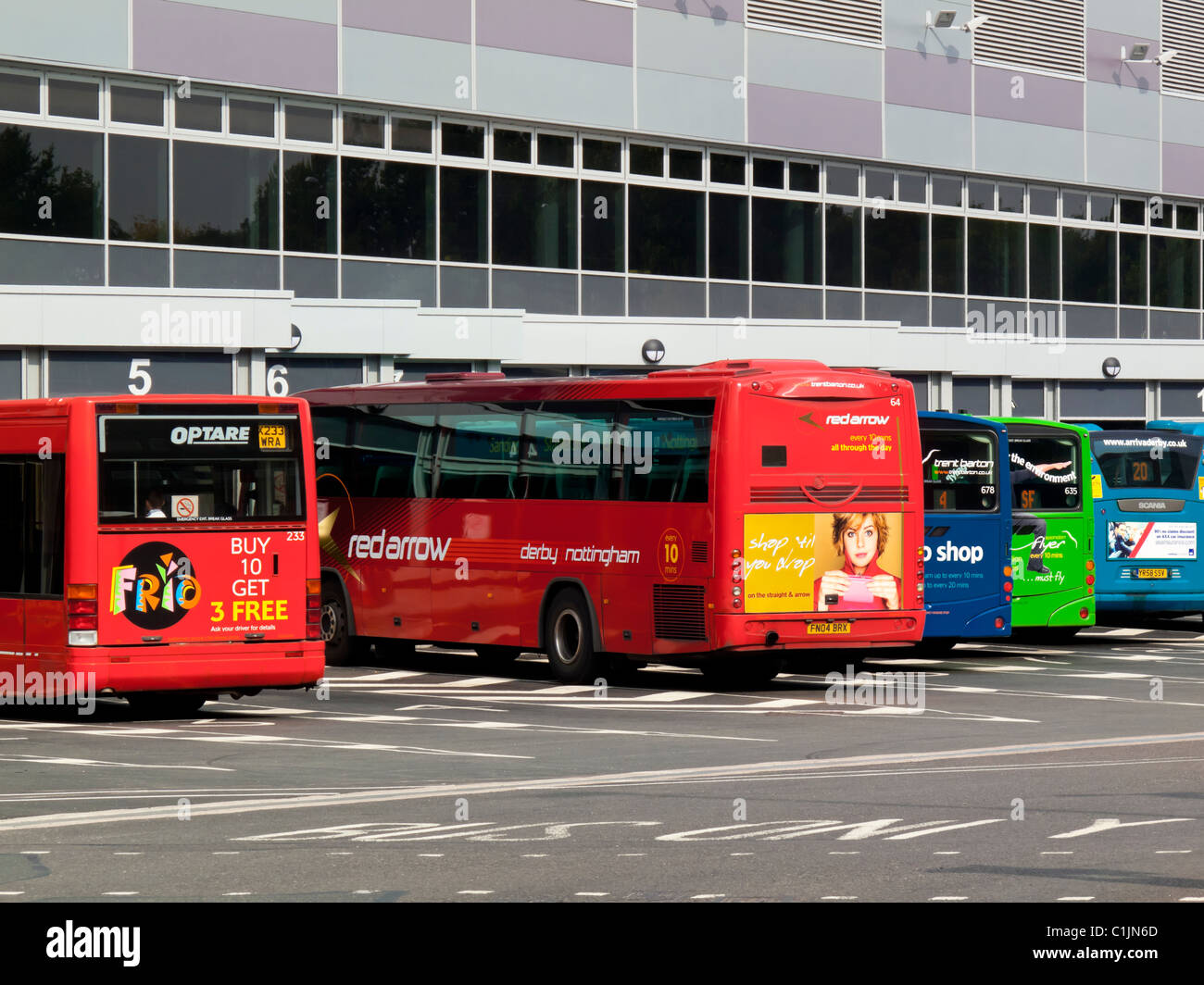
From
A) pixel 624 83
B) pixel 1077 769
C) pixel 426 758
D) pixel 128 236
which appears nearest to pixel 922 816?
pixel 1077 769

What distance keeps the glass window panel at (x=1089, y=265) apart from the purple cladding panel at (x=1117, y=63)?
316 centimetres

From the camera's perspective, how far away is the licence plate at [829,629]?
21.3 metres

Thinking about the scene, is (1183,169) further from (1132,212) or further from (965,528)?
(965,528)

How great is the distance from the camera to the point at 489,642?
76.6ft

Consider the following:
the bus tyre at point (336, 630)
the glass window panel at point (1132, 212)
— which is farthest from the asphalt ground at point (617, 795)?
the glass window panel at point (1132, 212)

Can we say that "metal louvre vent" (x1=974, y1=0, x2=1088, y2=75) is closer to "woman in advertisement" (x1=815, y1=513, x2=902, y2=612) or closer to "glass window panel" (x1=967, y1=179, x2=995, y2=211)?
"glass window panel" (x1=967, y1=179, x2=995, y2=211)

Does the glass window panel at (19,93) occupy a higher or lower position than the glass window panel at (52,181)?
higher


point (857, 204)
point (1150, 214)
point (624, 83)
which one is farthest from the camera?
point (1150, 214)

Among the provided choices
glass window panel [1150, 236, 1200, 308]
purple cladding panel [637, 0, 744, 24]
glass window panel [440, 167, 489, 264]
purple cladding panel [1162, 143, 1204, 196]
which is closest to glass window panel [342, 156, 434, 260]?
glass window panel [440, 167, 489, 264]

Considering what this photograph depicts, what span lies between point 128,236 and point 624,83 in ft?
31.8

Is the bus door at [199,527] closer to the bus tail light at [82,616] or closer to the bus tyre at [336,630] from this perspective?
the bus tail light at [82,616]

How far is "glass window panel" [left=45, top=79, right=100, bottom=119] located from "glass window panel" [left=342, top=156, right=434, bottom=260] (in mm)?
4436

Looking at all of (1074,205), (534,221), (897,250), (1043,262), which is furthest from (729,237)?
(1074,205)
